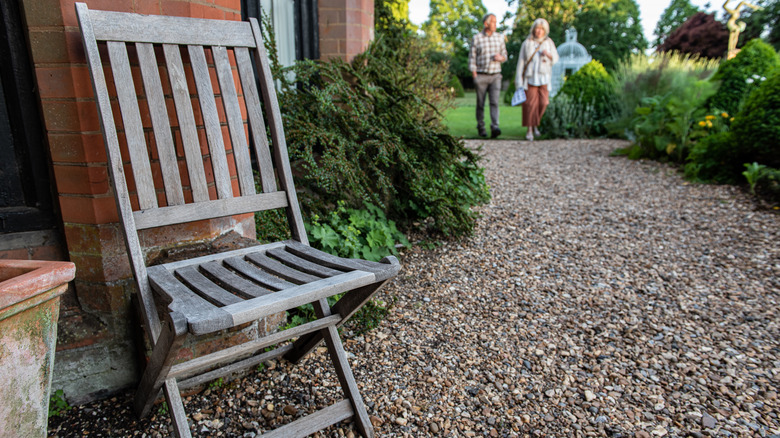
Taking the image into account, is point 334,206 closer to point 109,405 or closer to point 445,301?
point 445,301

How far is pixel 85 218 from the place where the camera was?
62.3 inches

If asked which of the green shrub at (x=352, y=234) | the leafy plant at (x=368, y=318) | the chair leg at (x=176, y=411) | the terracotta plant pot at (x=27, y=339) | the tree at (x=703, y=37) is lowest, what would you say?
the leafy plant at (x=368, y=318)

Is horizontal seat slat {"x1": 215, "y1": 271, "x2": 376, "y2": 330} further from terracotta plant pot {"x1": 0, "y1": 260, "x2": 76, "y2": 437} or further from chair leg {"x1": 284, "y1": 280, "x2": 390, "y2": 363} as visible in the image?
terracotta plant pot {"x1": 0, "y1": 260, "x2": 76, "y2": 437}

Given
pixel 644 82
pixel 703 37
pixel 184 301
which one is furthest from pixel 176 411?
pixel 703 37

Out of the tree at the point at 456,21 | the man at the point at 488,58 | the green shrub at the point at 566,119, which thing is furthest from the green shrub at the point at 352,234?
the tree at the point at 456,21

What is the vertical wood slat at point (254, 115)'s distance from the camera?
5.73ft

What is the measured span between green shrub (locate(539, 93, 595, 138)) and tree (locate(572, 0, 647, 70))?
73.7 ft

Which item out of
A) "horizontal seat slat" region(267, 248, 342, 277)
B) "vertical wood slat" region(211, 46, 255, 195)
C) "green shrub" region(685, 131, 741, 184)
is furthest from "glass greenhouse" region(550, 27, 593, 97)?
"horizontal seat slat" region(267, 248, 342, 277)

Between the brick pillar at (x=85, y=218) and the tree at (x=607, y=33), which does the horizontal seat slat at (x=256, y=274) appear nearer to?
the brick pillar at (x=85, y=218)

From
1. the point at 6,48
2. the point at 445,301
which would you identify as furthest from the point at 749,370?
the point at 6,48

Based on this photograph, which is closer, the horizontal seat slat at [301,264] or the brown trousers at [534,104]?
the horizontal seat slat at [301,264]

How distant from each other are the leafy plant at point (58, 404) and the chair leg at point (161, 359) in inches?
9.9

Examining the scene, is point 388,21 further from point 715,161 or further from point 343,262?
point 343,262

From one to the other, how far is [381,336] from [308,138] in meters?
1.12
